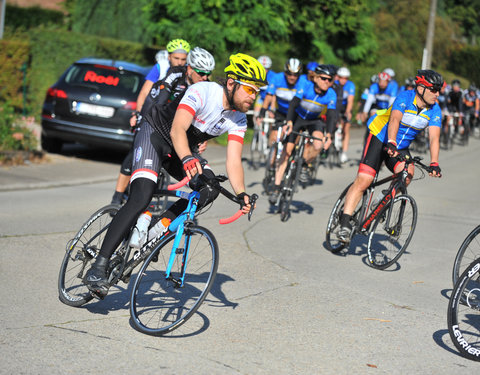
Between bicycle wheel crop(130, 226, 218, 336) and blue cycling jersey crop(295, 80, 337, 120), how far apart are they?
4904 millimetres

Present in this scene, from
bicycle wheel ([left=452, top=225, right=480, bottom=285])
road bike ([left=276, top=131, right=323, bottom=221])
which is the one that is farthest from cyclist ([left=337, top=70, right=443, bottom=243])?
road bike ([left=276, top=131, right=323, bottom=221])

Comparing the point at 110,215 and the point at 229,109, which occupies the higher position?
the point at 229,109

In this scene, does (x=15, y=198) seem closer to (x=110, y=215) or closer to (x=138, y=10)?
(x=110, y=215)

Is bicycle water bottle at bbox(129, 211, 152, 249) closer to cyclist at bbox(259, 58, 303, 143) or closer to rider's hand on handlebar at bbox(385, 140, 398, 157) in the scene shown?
rider's hand on handlebar at bbox(385, 140, 398, 157)

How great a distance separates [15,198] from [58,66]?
37.5ft

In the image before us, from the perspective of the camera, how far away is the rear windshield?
12.8 m

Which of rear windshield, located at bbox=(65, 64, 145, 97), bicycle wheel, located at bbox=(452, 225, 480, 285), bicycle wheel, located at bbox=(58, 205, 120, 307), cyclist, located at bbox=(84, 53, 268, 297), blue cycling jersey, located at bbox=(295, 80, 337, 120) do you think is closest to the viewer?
cyclist, located at bbox=(84, 53, 268, 297)

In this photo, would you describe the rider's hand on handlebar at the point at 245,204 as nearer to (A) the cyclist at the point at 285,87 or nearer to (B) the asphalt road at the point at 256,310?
(B) the asphalt road at the point at 256,310

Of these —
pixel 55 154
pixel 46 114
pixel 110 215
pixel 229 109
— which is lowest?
pixel 55 154

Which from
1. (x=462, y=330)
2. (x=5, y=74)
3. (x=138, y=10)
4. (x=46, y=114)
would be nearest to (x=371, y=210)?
(x=462, y=330)

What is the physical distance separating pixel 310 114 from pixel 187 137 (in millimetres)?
4830

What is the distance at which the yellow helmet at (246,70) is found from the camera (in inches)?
203

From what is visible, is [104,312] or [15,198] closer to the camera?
[104,312]

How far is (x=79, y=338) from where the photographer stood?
15.9ft
